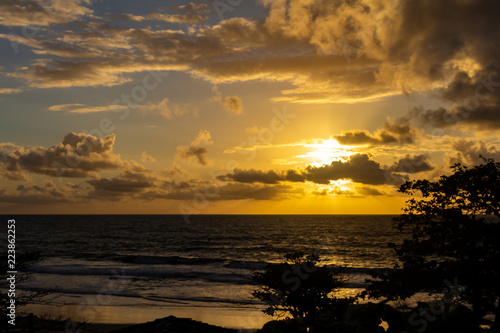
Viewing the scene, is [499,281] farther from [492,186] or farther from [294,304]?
[294,304]

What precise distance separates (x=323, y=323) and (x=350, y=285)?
36.7 meters

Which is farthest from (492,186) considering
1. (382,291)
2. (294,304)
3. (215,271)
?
(215,271)

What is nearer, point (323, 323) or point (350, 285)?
point (323, 323)

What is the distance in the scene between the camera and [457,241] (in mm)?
12727

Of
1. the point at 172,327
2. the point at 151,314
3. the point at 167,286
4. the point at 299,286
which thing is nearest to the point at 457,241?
the point at 299,286

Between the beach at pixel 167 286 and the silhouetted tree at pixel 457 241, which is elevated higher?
the silhouetted tree at pixel 457 241

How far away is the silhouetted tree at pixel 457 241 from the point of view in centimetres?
1211

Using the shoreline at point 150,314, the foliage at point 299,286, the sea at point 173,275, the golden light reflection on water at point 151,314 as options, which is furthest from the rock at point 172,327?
the golden light reflection on water at point 151,314

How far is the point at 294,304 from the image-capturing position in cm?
1614

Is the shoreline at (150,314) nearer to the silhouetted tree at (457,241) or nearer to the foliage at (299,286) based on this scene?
the foliage at (299,286)

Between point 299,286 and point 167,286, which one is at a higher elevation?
point 299,286

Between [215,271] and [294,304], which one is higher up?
[294,304]

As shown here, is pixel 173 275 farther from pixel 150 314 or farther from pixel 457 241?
pixel 457 241

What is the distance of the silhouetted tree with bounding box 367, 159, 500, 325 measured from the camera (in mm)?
12109
